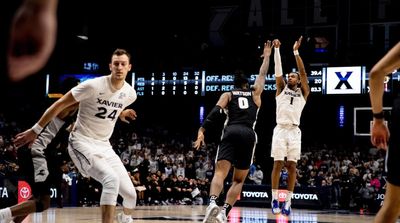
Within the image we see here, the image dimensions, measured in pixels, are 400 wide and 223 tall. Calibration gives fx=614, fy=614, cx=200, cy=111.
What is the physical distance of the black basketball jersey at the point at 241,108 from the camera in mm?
8078

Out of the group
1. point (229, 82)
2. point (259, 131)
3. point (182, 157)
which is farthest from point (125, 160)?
point (259, 131)

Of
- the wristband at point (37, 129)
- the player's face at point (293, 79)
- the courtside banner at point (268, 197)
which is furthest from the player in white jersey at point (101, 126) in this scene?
the courtside banner at point (268, 197)

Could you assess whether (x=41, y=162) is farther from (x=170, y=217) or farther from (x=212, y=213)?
(x=170, y=217)

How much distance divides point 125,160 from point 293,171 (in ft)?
37.5

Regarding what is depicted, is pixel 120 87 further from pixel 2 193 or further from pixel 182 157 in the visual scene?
pixel 182 157

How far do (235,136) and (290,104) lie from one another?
84.8 inches

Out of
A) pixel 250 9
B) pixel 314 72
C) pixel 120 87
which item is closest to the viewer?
pixel 120 87

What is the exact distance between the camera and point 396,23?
85.8 ft

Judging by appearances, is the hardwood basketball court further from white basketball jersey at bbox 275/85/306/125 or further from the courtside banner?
the courtside banner

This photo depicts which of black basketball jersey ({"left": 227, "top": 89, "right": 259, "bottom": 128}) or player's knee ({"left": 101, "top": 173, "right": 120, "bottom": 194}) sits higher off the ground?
Result: black basketball jersey ({"left": 227, "top": 89, "right": 259, "bottom": 128})

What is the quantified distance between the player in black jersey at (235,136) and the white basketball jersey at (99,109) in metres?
1.40

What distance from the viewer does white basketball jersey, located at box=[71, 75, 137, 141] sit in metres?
6.27

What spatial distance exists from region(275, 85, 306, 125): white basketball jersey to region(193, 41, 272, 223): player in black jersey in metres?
1.58

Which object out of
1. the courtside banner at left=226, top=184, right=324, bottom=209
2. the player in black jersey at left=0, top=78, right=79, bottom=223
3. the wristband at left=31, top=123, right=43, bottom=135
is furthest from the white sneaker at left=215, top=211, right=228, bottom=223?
the courtside banner at left=226, top=184, right=324, bottom=209
